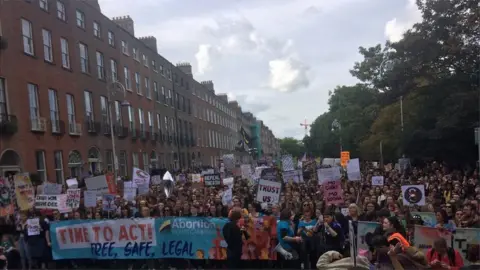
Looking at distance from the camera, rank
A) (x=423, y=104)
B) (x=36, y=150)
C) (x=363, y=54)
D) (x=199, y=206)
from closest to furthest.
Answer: (x=199, y=206), (x=36, y=150), (x=423, y=104), (x=363, y=54)

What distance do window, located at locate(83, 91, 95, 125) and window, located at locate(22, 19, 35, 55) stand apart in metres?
5.79

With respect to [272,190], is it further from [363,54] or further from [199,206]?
[363,54]

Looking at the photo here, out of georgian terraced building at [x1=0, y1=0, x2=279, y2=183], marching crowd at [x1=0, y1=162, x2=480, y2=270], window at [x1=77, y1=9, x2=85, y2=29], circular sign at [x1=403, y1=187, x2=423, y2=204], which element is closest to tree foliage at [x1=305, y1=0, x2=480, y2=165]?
marching crowd at [x1=0, y1=162, x2=480, y2=270]

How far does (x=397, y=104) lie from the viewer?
138 feet

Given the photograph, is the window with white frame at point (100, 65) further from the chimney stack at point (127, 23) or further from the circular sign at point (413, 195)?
the circular sign at point (413, 195)

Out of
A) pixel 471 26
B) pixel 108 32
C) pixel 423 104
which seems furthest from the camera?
pixel 108 32

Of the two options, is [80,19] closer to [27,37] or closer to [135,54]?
[27,37]

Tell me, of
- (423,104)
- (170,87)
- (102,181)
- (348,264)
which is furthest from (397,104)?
(348,264)

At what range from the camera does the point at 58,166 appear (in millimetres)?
25281

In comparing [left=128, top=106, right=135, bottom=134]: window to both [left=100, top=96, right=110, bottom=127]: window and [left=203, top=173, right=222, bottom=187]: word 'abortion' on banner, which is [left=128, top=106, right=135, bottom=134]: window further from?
[left=203, top=173, right=222, bottom=187]: word 'abortion' on banner

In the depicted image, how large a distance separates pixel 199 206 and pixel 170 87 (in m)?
38.3

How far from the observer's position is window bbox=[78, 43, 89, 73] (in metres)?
29.1

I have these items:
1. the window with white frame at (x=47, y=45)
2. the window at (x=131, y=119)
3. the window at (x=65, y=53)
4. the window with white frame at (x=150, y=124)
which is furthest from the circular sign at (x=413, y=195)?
the window with white frame at (x=150, y=124)

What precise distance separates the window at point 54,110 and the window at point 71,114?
3.83ft
